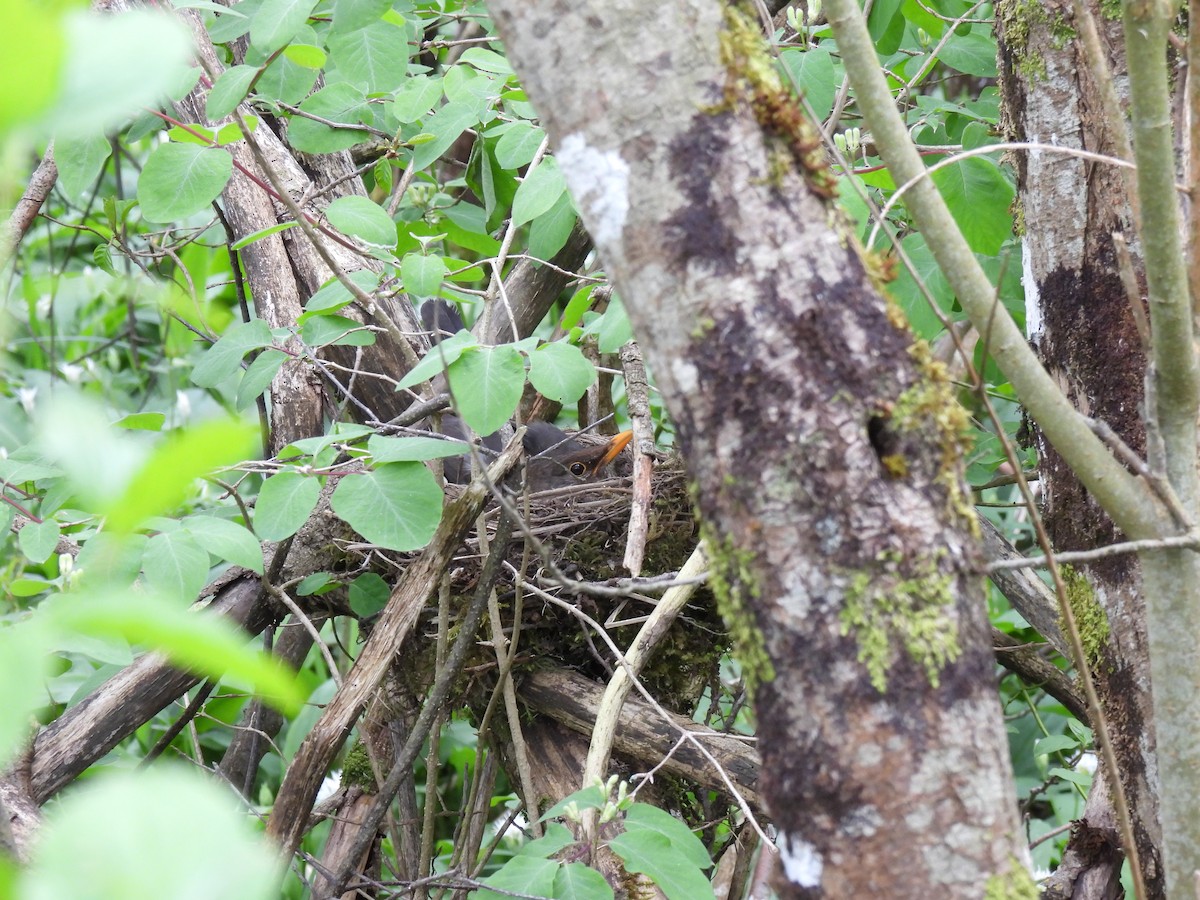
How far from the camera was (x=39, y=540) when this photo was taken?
1.75 meters

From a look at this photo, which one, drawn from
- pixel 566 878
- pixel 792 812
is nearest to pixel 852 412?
pixel 792 812

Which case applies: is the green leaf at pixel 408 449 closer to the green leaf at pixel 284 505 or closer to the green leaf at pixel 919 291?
the green leaf at pixel 284 505

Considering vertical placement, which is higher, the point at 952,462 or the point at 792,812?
the point at 952,462

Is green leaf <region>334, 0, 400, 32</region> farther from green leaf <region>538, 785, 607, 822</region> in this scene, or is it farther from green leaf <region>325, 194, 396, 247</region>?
green leaf <region>538, 785, 607, 822</region>

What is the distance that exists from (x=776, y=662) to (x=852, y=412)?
0.20m

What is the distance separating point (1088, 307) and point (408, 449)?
3.56ft

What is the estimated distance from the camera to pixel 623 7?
Result: 0.79 meters

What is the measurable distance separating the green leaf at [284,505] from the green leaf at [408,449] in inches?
4.7

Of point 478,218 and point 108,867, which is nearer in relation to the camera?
point 108,867

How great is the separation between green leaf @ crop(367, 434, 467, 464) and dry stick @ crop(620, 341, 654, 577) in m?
0.39

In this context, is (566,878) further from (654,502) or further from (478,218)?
(478,218)

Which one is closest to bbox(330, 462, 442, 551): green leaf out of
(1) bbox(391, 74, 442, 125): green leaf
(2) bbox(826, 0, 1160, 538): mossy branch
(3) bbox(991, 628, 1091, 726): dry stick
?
(1) bbox(391, 74, 442, 125): green leaf

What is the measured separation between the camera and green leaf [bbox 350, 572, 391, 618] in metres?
2.47

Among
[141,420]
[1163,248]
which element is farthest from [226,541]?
[1163,248]
